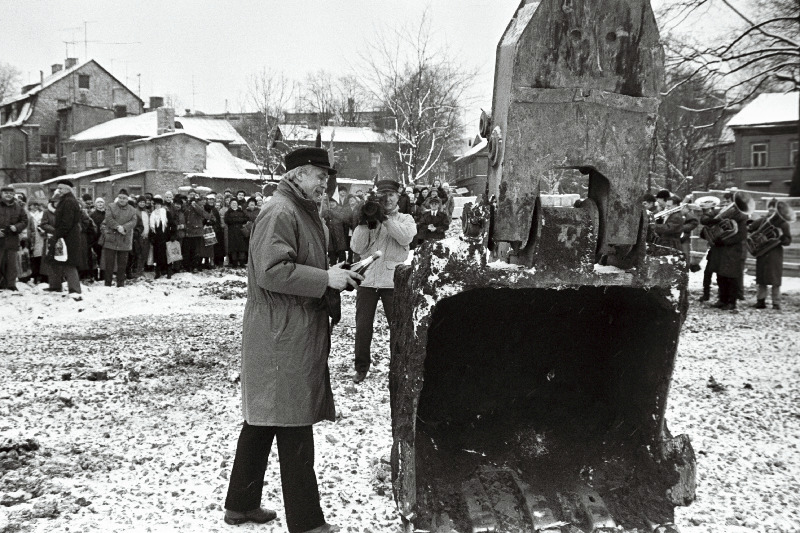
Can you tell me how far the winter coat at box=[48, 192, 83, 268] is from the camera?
11234 millimetres

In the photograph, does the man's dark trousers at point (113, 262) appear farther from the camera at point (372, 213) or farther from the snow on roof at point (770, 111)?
the snow on roof at point (770, 111)

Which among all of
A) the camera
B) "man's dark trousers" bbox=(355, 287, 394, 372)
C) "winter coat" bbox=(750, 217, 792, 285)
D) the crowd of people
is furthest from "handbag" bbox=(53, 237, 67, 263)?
"winter coat" bbox=(750, 217, 792, 285)

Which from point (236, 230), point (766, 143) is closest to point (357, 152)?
point (766, 143)

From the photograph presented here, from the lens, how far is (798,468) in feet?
15.7

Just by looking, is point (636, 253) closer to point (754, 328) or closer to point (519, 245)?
point (519, 245)

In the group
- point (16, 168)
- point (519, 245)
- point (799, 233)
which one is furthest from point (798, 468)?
point (16, 168)

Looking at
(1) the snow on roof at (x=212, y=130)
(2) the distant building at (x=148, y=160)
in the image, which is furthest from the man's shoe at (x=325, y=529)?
(1) the snow on roof at (x=212, y=130)

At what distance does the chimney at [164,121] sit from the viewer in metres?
41.7

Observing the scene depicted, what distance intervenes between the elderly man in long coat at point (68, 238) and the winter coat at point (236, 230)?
16.0ft

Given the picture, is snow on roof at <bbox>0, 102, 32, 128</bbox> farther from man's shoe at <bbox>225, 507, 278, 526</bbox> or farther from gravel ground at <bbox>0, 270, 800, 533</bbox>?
man's shoe at <bbox>225, 507, 278, 526</bbox>

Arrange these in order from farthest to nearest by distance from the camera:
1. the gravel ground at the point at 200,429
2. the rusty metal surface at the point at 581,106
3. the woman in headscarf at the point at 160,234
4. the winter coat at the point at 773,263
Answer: the woman in headscarf at the point at 160,234 → the winter coat at the point at 773,263 → the gravel ground at the point at 200,429 → the rusty metal surface at the point at 581,106

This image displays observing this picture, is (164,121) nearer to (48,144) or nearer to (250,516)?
(48,144)

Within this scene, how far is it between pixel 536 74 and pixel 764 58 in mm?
17847

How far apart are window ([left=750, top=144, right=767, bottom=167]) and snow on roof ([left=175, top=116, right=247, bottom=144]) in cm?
3151
